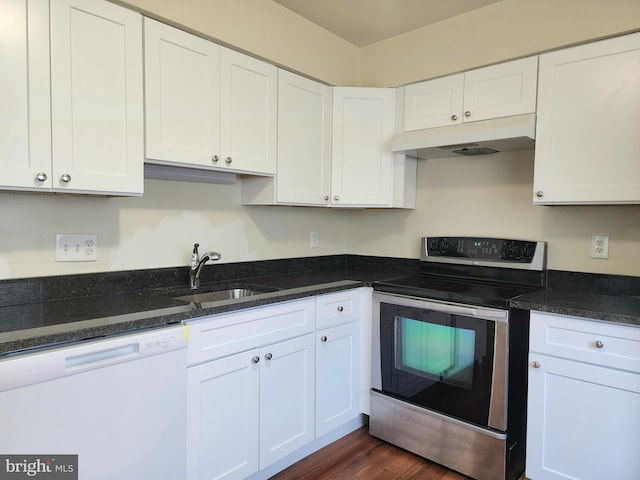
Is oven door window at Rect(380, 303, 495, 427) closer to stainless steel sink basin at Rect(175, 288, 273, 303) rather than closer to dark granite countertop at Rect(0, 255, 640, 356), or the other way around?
dark granite countertop at Rect(0, 255, 640, 356)

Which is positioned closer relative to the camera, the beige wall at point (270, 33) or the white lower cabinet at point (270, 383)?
the white lower cabinet at point (270, 383)

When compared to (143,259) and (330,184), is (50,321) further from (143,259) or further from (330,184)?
(330,184)

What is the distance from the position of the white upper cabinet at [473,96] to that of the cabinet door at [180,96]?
1.21 m

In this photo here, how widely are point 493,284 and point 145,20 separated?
2.20 metres

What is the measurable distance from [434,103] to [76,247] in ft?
6.67

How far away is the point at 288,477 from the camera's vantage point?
6.79ft

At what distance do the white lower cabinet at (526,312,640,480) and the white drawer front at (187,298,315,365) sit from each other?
1.08m

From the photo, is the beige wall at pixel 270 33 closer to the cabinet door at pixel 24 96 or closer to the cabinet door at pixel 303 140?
the cabinet door at pixel 303 140

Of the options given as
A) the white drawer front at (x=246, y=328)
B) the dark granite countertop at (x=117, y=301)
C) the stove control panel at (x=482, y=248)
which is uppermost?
the stove control panel at (x=482, y=248)

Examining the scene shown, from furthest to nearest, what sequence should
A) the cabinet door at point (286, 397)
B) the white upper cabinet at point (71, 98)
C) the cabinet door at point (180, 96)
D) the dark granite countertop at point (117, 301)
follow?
the cabinet door at point (286, 397)
the cabinet door at point (180, 96)
the white upper cabinet at point (71, 98)
the dark granite countertop at point (117, 301)

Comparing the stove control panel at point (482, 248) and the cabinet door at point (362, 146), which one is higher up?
the cabinet door at point (362, 146)

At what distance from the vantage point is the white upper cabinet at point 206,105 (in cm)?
179

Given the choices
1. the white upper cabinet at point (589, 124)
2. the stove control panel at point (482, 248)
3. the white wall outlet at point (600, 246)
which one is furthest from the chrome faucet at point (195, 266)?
the white wall outlet at point (600, 246)

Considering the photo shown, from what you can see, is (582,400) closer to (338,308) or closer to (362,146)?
(338,308)
